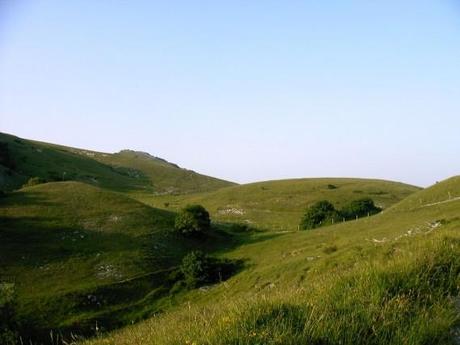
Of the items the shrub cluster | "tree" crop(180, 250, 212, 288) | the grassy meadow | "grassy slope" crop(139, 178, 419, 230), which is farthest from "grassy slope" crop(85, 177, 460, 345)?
"grassy slope" crop(139, 178, 419, 230)

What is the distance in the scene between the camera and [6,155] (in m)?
116

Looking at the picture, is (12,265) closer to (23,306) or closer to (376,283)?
(23,306)

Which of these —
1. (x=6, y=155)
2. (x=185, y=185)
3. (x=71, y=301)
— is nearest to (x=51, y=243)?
(x=71, y=301)

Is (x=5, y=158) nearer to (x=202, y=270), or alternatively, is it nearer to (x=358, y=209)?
(x=202, y=270)

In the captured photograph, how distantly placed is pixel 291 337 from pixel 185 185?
532ft

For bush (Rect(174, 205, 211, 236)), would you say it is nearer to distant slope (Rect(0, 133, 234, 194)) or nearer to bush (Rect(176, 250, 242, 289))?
bush (Rect(176, 250, 242, 289))

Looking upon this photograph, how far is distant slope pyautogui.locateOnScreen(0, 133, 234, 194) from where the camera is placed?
112 m

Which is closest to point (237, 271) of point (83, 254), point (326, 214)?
point (83, 254)

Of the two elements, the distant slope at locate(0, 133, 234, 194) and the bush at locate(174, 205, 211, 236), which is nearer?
the bush at locate(174, 205, 211, 236)

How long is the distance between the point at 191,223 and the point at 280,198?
1671 inches

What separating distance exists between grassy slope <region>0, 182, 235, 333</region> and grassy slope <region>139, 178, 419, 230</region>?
22876 millimetres

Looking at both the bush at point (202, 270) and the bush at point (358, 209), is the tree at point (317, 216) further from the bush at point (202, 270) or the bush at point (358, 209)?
the bush at point (202, 270)

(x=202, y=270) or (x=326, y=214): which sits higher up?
(x=326, y=214)

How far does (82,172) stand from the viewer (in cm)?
14238
